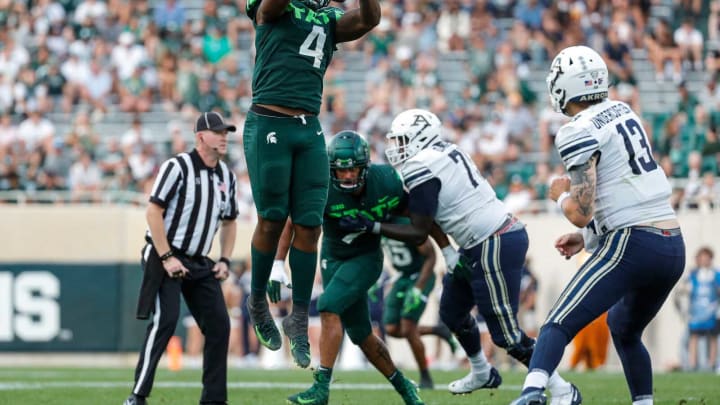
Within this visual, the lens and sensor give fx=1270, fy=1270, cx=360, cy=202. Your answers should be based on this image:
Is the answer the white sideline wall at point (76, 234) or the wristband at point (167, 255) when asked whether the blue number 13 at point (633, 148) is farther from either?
the white sideline wall at point (76, 234)

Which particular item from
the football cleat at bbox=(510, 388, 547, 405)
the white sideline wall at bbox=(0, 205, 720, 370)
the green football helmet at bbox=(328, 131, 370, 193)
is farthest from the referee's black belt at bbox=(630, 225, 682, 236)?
the white sideline wall at bbox=(0, 205, 720, 370)

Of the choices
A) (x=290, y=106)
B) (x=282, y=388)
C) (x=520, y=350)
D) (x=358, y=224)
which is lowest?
(x=282, y=388)

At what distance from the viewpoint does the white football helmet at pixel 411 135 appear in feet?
30.4

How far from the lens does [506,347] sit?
342 inches

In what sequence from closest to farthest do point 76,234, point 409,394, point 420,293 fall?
1. point 409,394
2. point 420,293
3. point 76,234

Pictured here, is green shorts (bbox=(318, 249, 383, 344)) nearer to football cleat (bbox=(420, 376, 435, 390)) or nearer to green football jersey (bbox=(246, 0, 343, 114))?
green football jersey (bbox=(246, 0, 343, 114))

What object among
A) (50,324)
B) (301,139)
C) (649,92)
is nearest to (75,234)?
(50,324)

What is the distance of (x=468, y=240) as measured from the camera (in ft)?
29.1

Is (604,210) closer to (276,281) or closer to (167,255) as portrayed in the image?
(276,281)

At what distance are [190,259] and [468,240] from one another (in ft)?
6.34

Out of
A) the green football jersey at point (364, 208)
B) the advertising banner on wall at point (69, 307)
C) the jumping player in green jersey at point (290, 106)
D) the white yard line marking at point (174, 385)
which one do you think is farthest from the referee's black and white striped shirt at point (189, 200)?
the advertising banner on wall at point (69, 307)

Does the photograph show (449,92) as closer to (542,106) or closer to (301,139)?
(542,106)

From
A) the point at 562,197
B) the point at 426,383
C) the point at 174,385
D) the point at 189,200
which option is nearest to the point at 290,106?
the point at 562,197

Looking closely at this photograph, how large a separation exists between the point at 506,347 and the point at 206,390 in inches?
80.8
